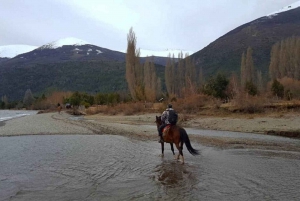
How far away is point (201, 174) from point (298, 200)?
10.6 ft

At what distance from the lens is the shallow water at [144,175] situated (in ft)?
25.2

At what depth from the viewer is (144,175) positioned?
9695mm

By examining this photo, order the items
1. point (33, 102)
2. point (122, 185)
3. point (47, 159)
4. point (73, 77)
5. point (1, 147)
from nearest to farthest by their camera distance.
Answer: point (122, 185) → point (47, 159) → point (1, 147) → point (33, 102) → point (73, 77)

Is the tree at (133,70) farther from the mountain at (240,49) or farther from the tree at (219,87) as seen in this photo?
the mountain at (240,49)

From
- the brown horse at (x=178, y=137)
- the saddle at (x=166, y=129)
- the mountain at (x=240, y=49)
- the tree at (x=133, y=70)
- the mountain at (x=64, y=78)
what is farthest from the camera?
the mountain at (x=64, y=78)

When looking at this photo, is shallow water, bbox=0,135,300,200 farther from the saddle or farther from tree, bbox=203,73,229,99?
tree, bbox=203,73,229,99

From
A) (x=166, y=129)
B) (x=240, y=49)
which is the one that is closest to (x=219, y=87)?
(x=166, y=129)

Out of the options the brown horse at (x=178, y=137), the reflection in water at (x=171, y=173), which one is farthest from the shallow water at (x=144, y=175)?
the brown horse at (x=178, y=137)

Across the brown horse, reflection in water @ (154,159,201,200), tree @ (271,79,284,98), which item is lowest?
reflection in water @ (154,159,201,200)

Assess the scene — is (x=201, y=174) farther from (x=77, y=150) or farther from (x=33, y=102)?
(x=33, y=102)

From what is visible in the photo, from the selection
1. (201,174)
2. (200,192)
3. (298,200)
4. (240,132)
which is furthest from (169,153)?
(240,132)

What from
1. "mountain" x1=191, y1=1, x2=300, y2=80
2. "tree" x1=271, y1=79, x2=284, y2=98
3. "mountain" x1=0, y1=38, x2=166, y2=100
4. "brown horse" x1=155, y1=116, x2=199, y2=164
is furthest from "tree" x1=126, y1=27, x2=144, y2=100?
"mountain" x1=0, y1=38, x2=166, y2=100

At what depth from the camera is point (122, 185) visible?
8.53 m

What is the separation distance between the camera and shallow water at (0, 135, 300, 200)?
770 cm
